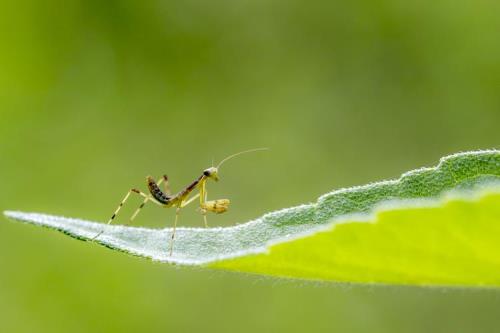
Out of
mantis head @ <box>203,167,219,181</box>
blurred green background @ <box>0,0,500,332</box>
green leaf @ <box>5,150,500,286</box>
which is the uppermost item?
blurred green background @ <box>0,0,500,332</box>

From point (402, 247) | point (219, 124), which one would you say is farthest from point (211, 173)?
point (402, 247)

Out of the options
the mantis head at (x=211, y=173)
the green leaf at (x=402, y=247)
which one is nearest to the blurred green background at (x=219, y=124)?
the mantis head at (x=211, y=173)

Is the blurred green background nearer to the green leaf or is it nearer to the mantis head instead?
the mantis head

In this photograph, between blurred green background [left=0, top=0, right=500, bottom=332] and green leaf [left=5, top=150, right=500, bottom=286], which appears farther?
blurred green background [left=0, top=0, right=500, bottom=332]

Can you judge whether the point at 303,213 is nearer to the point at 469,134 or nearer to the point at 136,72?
the point at 469,134

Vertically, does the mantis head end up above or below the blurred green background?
below

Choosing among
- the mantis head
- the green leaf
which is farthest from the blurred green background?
the green leaf

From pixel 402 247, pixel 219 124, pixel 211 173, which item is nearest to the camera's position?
pixel 402 247

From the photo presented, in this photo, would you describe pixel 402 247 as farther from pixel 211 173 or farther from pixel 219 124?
pixel 219 124

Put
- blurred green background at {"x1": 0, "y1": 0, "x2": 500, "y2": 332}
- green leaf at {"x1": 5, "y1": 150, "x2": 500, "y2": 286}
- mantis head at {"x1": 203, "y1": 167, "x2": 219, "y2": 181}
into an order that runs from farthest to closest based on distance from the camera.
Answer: blurred green background at {"x1": 0, "y1": 0, "x2": 500, "y2": 332} < mantis head at {"x1": 203, "y1": 167, "x2": 219, "y2": 181} < green leaf at {"x1": 5, "y1": 150, "x2": 500, "y2": 286}

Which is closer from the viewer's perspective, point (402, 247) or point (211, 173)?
point (402, 247)
